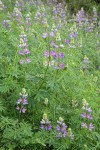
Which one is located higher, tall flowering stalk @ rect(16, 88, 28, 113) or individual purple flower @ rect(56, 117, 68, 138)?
tall flowering stalk @ rect(16, 88, 28, 113)

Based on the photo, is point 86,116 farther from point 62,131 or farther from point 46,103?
point 46,103

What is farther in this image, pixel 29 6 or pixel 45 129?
pixel 29 6

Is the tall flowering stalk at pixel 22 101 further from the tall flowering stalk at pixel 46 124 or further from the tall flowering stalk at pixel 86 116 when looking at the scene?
the tall flowering stalk at pixel 86 116

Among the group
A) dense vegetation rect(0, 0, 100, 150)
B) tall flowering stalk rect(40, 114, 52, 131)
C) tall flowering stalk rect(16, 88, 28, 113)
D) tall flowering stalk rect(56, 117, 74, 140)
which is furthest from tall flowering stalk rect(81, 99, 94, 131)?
tall flowering stalk rect(16, 88, 28, 113)

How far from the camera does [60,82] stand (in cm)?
315

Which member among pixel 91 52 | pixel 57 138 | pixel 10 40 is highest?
pixel 10 40

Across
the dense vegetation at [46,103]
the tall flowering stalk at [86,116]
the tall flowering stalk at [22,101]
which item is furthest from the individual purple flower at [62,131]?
the tall flowering stalk at [22,101]

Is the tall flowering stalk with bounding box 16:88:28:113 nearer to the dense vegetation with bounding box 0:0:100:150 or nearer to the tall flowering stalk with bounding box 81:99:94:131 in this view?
the dense vegetation with bounding box 0:0:100:150

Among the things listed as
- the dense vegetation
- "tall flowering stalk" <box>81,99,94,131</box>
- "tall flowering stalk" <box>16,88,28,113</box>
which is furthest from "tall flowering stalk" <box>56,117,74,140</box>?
"tall flowering stalk" <box>16,88,28,113</box>

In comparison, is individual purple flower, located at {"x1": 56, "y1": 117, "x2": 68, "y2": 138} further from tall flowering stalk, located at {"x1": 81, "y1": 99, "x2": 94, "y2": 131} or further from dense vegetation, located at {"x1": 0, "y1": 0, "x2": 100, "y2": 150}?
tall flowering stalk, located at {"x1": 81, "y1": 99, "x2": 94, "y2": 131}

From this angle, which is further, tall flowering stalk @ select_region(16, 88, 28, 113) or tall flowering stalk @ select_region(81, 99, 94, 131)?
tall flowering stalk @ select_region(81, 99, 94, 131)

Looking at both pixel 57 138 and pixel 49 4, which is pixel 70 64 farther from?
pixel 49 4

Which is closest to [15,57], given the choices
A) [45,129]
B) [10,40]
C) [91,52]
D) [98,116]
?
[10,40]

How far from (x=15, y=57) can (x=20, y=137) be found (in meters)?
0.82
